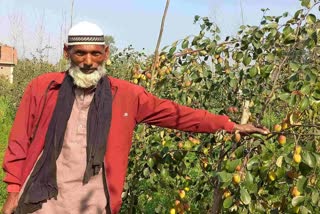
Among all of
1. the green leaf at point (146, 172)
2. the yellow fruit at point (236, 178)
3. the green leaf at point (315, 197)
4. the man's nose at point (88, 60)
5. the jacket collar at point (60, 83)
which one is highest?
the man's nose at point (88, 60)

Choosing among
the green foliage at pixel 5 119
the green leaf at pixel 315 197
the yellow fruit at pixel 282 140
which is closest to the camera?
the green leaf at pixel 315 197

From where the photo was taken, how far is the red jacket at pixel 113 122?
2.02 metres

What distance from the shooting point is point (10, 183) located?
2.00 meters

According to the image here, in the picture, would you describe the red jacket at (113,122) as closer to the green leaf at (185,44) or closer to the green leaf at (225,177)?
the green leaf at (185,44)

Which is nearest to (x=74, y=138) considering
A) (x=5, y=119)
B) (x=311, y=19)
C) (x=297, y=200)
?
(x=297, y=200)

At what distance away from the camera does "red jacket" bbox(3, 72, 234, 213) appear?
2.02 metres

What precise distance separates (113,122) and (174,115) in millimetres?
253

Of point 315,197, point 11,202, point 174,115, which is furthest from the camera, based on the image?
point 174,115

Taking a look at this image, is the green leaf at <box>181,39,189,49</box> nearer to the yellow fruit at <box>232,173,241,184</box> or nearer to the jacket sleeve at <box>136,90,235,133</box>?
the jacket sleeve at <box>136,90,235,133</box>

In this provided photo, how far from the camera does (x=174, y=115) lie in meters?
2.14

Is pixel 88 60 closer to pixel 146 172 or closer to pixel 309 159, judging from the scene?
pixel 146 172

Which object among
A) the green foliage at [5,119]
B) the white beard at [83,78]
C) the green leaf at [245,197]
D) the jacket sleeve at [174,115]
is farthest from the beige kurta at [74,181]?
the green foliage at [5,119]

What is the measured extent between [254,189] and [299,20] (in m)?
0.88

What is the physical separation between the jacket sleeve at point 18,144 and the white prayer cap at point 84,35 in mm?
258
